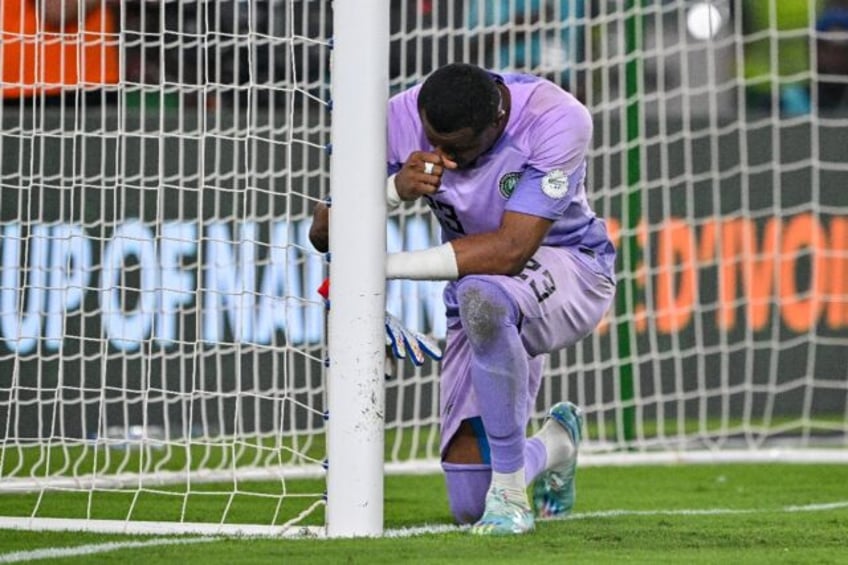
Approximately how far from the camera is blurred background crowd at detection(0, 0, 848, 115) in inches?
262

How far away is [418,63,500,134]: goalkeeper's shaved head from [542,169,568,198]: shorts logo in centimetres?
22

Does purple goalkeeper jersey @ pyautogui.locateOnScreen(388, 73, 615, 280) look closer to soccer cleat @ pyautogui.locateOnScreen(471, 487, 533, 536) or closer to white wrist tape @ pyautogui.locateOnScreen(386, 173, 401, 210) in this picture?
white wrist tape @ pyautogui.locateOnScreen(386, 173, 401, 210)

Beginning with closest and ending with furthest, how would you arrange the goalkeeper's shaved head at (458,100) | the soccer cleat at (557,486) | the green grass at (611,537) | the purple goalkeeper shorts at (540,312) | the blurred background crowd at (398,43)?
1. the green grass at (611,537)
2. the goalkeeper's shaved head at (458,100)
3. the purple goalkeeper shorts at (540,312)
4. the soccer cleat at (557,486)
5. the blurred background crowd at (398,43)

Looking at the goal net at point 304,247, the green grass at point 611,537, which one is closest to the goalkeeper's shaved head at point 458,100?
the green grass at point 611,537

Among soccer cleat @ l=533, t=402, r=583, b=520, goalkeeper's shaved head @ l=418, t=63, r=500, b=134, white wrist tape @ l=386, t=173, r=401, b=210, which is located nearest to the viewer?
goalkeeper's shaved head @ l=418, t=63, r=500, b=134

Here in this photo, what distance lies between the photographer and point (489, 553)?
426cm

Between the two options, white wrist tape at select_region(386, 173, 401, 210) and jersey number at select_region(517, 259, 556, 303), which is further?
jersey number at select_region(517, 259, 556, 303)

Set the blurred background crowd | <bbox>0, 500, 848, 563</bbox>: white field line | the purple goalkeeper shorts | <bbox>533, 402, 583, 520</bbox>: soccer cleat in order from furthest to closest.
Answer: the blurred background crowd, <bbox>533, 402, 583, 520</bbox>: soccer cleat, the purple goalkeeper shorts, <bbox>0, 500, 848, 563</bbox>: white field line

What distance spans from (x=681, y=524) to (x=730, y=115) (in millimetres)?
4442

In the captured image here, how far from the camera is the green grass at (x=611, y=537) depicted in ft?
13.9

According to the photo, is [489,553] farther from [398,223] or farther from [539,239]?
[398,223]

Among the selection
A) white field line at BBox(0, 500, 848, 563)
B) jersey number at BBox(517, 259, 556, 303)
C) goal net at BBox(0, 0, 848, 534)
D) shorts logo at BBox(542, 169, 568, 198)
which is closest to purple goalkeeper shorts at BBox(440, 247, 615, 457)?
jersey number at BBox(517, 259, 556, 303)

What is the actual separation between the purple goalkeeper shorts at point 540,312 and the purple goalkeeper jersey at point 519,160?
144mm

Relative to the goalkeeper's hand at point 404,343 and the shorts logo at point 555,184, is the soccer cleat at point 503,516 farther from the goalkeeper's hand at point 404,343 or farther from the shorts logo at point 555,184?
the shorts logo at point 555,184
